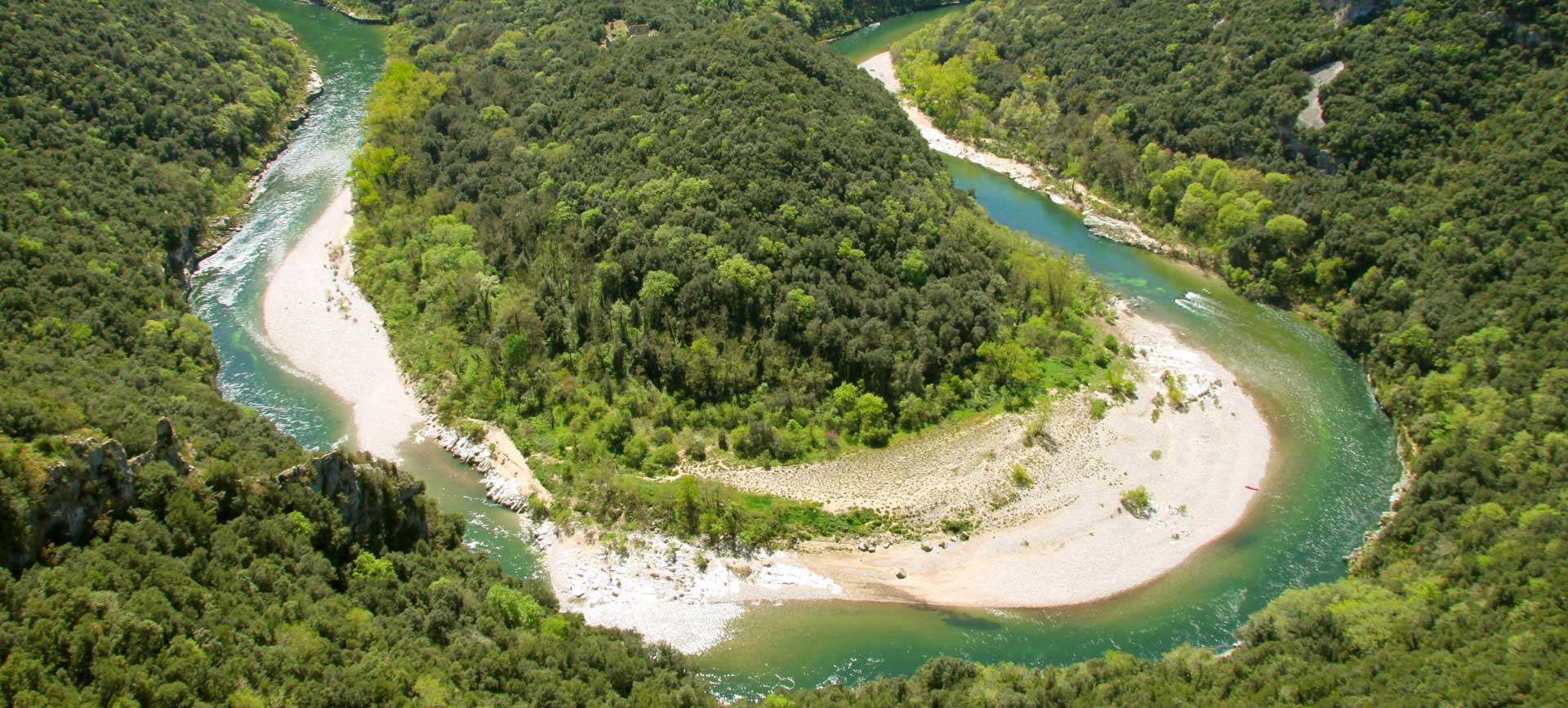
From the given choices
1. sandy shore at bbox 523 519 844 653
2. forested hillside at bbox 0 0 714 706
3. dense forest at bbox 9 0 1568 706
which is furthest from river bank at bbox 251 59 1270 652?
forested hillside at bbox 0 0 714 706

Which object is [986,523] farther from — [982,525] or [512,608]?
[512,608]

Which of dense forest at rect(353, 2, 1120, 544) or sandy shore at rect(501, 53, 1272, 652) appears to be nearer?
sandy shore at rect(501, 53, 1272, 652)

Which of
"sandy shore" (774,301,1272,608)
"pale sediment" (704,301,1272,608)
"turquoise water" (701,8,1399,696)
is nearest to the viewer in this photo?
"turquoise water" (701,8,1399,696)

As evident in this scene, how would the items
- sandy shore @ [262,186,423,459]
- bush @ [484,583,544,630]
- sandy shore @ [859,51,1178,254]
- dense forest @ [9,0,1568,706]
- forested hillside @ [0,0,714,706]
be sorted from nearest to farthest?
1. forested hillside @ [0,0,714,706]
2. dense forest @ [9,0,1568,706]
3. bush @ [484,583,544,630]
4. sandy shore @ [262,186,423,459]
5. sandy shore @ [859,51,1178,254]

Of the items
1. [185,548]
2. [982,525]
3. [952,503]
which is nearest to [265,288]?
[185,548]

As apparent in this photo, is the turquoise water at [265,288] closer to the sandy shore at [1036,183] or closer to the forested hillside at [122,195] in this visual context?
the forested hillside at [122,195]

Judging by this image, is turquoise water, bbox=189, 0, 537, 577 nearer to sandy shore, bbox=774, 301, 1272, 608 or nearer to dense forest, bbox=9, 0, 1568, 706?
dense forest, bbox=9, 0, 1568, 706

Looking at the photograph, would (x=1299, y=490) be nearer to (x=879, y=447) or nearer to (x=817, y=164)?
(x=879, y=447)

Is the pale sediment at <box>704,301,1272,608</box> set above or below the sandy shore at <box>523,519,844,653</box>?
above
